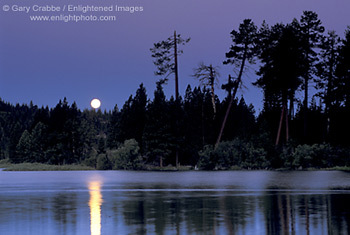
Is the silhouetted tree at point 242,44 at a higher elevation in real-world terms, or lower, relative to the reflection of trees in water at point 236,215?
higher

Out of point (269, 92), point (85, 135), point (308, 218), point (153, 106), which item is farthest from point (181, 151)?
point (308, 218)

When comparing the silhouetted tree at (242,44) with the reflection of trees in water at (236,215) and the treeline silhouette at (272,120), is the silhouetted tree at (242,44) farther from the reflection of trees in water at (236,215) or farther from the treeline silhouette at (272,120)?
the reflection of trees in water at (236,215)

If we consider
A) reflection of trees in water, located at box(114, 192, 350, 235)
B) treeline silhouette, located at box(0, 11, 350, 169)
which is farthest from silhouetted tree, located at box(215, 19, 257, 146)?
reflection of trees in water, located at box(114, 192, 350, 235)

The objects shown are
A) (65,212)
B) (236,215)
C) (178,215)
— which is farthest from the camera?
(65,212)

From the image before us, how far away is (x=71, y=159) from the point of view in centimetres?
12644

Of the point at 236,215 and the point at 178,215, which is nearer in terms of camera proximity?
the point at 236,215

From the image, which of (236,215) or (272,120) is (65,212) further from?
(272,120)

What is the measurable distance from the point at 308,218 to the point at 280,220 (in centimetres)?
98

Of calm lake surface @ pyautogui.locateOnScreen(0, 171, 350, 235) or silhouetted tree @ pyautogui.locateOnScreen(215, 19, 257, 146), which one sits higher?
silhouetted tree @ pyautogui.locateOnScreen(215, 19, 257, 146)

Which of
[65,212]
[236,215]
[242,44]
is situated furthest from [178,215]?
[242,44]

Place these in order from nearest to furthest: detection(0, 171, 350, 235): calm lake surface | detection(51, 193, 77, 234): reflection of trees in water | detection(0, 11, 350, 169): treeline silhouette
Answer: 1. detection(0, 171, 350, 235): calm lake surface
2. detection(51, 193, 77, 234): reflection of trees in water
3. detection(0, 11, 350, 169): treeline silhouette

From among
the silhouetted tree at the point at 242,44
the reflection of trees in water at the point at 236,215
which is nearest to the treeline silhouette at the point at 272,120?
the silhouetted tree at the point at 242,44

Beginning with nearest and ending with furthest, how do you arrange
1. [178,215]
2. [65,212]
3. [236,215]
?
[236,215] < [178,215] < [65,212]

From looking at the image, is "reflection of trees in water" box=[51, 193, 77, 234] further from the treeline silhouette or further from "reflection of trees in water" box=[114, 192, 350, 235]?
the treeline silhouette
